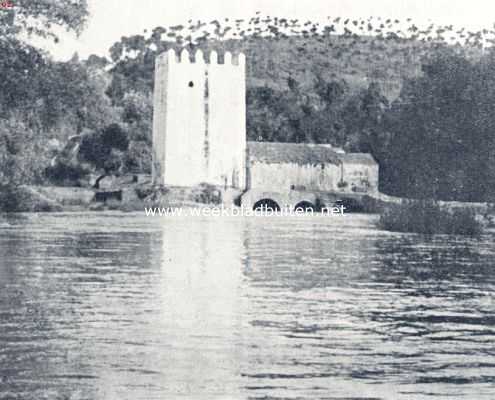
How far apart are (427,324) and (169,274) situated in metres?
6.01

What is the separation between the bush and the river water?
29.2 feet

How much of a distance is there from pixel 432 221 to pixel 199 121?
25957 millimetres

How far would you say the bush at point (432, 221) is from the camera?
1184 inches

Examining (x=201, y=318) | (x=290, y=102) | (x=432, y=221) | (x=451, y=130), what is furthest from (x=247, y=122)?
(x=201, y=318)

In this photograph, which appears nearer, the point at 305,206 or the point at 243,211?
the point at 243,211

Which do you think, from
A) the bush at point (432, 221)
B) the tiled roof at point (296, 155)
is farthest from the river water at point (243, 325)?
the tiled roof at point (296, 155)

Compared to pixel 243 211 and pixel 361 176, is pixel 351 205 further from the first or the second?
pixel 243 211

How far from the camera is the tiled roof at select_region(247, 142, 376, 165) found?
57.4m

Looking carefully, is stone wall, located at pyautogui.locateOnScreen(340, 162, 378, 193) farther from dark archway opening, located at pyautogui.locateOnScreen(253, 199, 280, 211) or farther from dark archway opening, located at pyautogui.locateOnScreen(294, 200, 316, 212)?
dark archway opening, located at pyautogui.locateOnScreen(253, 199, 280, 211)

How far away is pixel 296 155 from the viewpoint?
57.7 m

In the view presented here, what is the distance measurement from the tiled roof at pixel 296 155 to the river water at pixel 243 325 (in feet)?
119

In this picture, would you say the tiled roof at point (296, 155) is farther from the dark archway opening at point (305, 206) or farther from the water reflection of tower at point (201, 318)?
the water reflection of tower at point (201, 318)

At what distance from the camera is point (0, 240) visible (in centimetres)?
2339

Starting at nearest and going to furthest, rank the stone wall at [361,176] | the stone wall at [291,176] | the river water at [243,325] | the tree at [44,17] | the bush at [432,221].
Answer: the river water at [243,325]
the tree at [44,17]
the bush at [432,221]
the stone wall at [361,176]
the stone wall at [291,176]
